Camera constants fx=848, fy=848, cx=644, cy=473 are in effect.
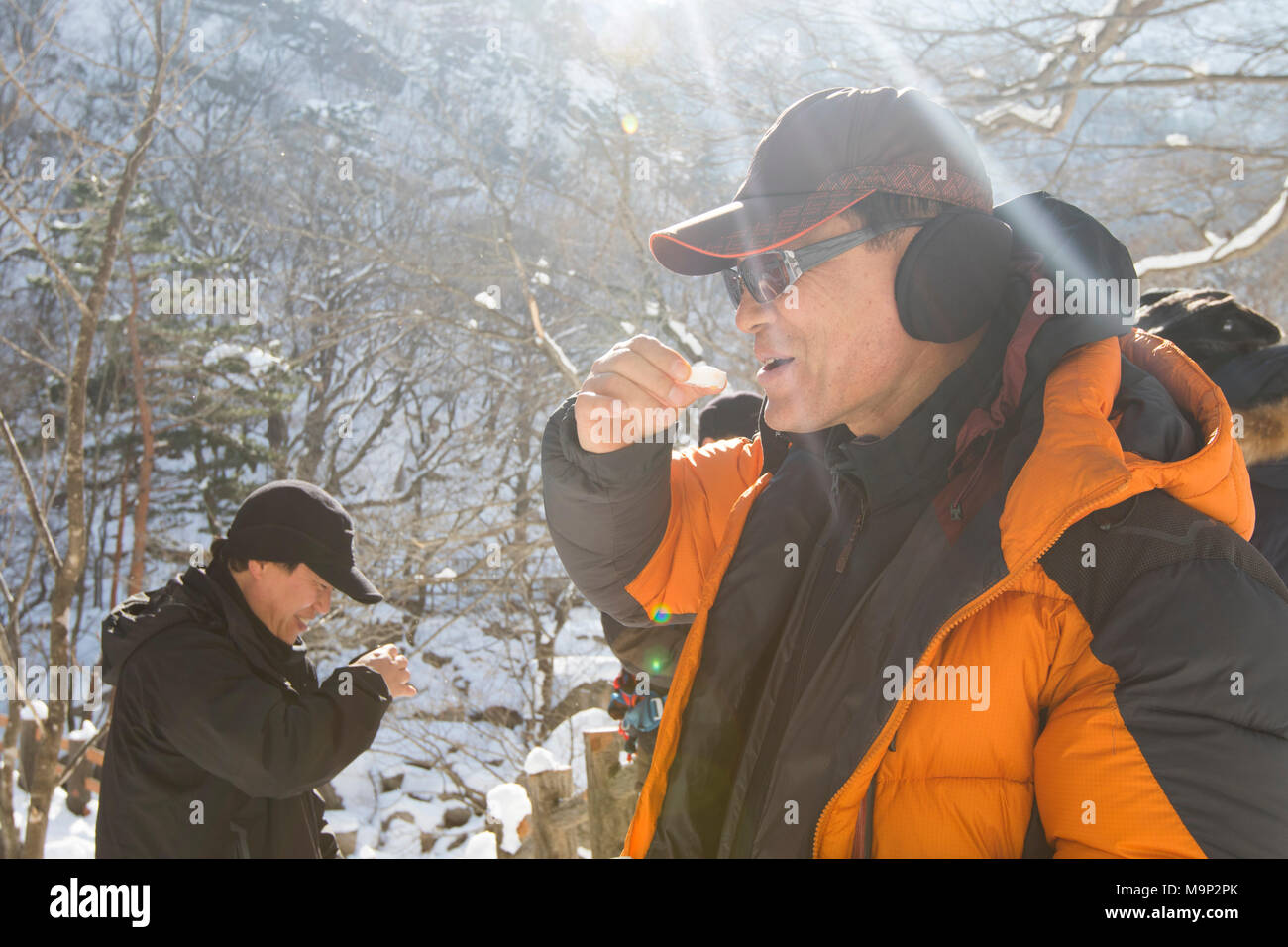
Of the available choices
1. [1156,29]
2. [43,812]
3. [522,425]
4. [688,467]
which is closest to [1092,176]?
[1156,29]

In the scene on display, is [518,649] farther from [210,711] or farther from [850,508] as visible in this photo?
[850,508]

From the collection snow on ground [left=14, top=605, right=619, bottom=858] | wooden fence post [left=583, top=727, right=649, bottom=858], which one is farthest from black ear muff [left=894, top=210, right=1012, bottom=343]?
snow on ground [left=14, top=605, right=619, bottom=858]

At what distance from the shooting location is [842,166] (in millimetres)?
1458

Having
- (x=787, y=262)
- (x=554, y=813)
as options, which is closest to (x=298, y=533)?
(x=787, y=262)

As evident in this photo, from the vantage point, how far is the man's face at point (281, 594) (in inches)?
108

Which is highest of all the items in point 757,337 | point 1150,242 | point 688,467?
point 1150,242

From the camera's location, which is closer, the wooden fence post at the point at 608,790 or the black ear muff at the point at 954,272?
the black ear muff at the point at 954,272

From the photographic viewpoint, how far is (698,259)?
161 centimetres

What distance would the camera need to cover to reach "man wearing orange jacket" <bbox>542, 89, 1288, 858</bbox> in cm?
102

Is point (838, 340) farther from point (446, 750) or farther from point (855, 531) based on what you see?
point (446, 750)

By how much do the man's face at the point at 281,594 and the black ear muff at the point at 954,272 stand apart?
2.08 m

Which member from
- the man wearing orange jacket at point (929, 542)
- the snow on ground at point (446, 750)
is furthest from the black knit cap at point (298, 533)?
the snow on ground at point (446, 750)

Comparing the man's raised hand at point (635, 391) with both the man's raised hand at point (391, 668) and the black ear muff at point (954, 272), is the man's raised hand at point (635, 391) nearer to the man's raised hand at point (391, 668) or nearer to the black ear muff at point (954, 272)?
the black ear muff at point (954, 272)

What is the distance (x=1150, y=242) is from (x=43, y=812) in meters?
13.7
